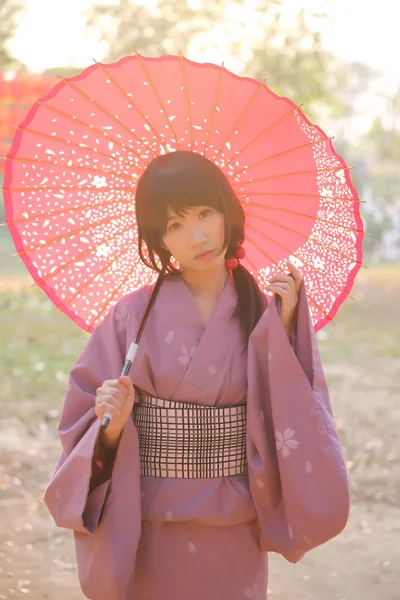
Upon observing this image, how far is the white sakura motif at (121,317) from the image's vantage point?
7.33 feet

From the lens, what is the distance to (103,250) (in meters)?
2.46

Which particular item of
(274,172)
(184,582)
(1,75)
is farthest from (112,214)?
(1,75)

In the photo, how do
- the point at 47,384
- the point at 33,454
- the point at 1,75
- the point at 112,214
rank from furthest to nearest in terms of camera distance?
the point at 1,75 < the point at 47,384 < the point at 33,454 < the point at 112,214

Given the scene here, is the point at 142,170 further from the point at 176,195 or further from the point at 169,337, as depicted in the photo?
the point at 169,337

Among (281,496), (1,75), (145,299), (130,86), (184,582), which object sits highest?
(1,75)

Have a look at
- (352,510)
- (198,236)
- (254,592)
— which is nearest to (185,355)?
(198,236)

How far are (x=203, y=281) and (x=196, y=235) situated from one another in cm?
19

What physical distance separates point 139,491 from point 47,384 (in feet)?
18.5

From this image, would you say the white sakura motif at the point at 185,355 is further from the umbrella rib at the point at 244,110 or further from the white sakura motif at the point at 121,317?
the umbrella rib at the point at 244,110

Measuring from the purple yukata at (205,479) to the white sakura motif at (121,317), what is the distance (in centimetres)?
2

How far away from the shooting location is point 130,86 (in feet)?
7.68

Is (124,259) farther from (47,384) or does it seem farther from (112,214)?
(47,384)

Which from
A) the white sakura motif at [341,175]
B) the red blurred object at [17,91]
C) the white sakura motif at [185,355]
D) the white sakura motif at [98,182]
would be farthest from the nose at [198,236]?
the red blurred object at [17,91]

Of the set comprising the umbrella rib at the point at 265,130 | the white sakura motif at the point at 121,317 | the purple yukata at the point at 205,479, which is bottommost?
the purple yukata at the point at 205,479
